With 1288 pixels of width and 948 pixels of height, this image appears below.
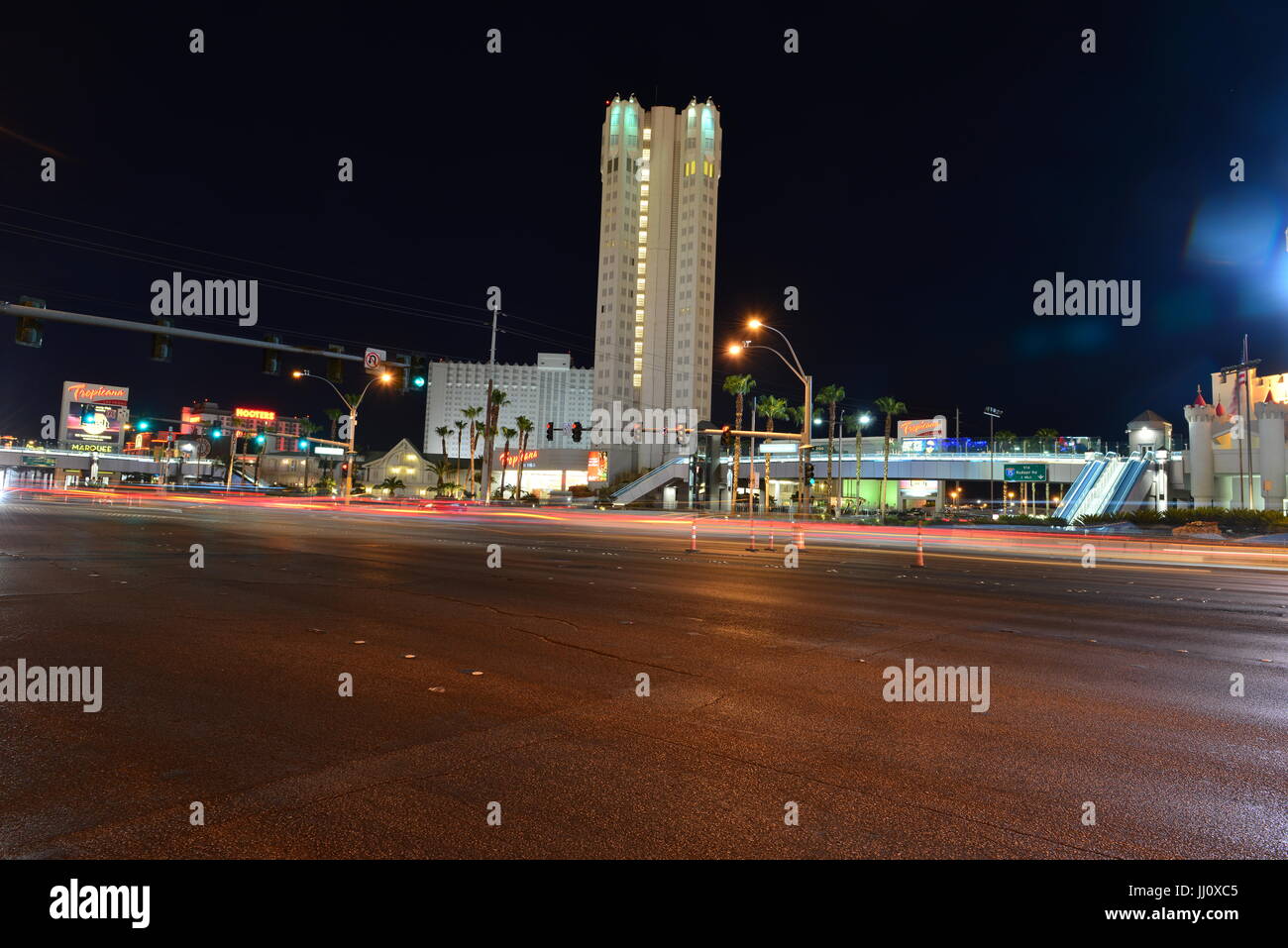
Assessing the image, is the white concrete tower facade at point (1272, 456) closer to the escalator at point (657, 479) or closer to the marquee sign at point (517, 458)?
the escalator at point (657, 479)

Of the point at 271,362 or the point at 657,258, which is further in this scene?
the point at 657,258

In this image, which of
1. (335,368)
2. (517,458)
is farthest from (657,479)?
(335,368)

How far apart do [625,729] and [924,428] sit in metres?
104

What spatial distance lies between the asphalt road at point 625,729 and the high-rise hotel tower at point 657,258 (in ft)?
332

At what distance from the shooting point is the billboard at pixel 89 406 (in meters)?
132

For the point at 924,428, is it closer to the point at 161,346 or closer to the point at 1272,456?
the point at 1272,456

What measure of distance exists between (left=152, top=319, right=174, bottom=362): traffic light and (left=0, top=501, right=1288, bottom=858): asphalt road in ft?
→ 31.0

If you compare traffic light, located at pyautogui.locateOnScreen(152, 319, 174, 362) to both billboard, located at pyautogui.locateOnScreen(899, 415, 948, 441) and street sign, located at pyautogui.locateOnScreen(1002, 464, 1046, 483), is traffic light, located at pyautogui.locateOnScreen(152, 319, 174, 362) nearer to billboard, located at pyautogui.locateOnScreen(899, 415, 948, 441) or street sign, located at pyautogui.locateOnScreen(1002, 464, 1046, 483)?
Result: street sign, located at pyautogui.locateOnScreen(1002, 464, 1046, 483)

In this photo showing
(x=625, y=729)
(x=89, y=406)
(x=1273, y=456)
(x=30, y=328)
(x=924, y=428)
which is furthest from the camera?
(x=89, y=406)

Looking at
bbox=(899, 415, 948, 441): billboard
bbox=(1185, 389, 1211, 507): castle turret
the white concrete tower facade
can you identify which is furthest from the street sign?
bbox=(899, 415, 948, 441): billboard

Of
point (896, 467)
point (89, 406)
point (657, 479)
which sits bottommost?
point (657, 479)

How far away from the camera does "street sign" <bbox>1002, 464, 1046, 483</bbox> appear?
68.9 m

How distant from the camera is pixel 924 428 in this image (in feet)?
335
